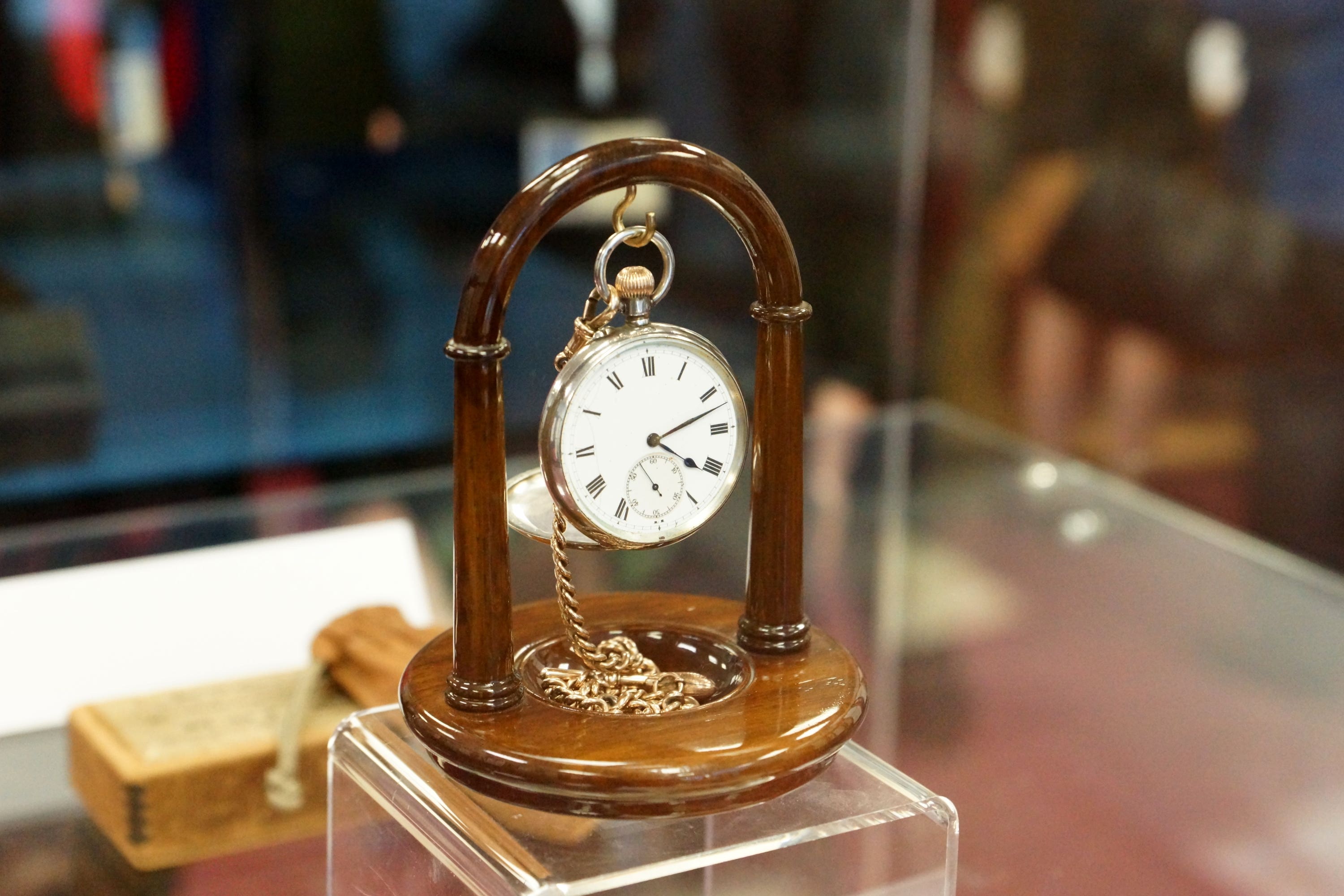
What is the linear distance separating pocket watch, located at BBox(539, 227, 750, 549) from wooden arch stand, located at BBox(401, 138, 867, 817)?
4 centimetres

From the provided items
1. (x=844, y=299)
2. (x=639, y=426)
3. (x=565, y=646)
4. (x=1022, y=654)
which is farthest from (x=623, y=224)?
(x=844, y=299)

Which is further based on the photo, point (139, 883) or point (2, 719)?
point (2, 719)

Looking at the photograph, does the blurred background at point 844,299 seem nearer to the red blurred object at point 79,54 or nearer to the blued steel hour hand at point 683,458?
the red blurred object at point 79,54

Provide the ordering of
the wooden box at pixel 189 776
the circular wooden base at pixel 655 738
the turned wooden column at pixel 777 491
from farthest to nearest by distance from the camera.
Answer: the wooden box at pixel 189 776 → the turned wooden column at pixel 777 491 → the circular wooden base at pixel 655 738

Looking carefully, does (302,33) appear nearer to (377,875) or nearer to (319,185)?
(319,185)

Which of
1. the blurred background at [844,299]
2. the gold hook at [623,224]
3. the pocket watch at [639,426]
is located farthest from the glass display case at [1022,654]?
the gold hook at [623,224]

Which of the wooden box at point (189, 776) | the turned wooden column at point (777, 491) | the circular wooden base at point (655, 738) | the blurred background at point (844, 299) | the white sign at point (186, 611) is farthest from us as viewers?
the blurred background at point (844, 299)

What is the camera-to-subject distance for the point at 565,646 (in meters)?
1.01

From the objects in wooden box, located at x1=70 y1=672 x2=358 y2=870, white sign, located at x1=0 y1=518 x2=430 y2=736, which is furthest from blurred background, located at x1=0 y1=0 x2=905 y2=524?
wooden box, located at x1=70 y1=672 x2=358 y2=870

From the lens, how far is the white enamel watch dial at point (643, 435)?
0.88m

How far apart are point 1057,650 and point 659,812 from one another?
762mm

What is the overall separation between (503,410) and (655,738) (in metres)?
0.21

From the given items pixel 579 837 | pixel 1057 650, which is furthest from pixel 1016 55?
pixel 579 837

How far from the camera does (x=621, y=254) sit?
79.7 inches
